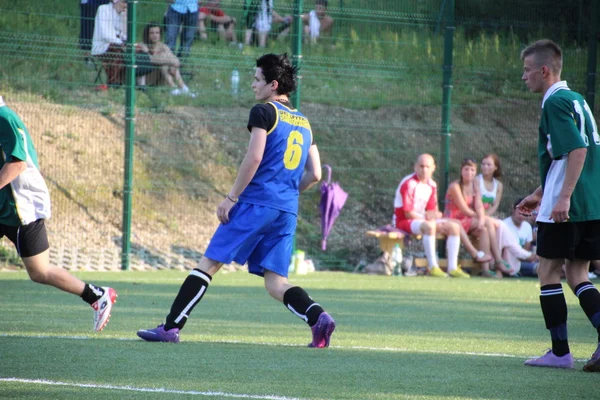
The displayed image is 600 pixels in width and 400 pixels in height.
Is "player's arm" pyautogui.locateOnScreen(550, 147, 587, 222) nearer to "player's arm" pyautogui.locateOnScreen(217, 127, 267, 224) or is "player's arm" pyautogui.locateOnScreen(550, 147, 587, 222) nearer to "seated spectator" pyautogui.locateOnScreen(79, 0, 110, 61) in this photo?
"player's arm" pyautogui.locateOnScreen(217, 127, 267, 224)

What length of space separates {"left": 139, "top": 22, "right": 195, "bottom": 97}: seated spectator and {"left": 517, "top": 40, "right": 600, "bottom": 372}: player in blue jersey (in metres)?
8.69

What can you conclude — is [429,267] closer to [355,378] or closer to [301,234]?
[301,234]

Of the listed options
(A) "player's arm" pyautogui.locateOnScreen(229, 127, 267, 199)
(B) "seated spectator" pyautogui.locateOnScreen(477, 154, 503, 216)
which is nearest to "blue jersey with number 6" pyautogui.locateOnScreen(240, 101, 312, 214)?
(A) "player's arm" pyautogui.locateOnScreen(229, 127, 267, 199)

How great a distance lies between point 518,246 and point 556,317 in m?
8.74

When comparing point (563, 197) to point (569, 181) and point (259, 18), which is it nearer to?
point (569, 181)

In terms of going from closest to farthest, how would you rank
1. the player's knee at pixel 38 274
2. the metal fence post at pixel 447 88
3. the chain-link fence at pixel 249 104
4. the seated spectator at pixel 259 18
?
the player's knee at pixel 38 274
the chain-link fence at pixel 249 104
the seated spectator at pixel 259 18
the metal fence post at pixel 447 88

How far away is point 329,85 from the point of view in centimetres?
1515

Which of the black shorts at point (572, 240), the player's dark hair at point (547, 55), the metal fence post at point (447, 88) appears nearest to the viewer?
the black shorts at point (572, 240)

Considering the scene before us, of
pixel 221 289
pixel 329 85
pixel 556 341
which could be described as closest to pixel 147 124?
pixel 329 85

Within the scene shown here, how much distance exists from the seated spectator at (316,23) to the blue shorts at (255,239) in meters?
8.31

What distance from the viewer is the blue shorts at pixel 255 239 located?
6441 millimetres

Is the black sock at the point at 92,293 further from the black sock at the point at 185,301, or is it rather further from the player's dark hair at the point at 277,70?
the player's dark hair at the point at 277,70

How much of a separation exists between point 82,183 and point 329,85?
13.4ft

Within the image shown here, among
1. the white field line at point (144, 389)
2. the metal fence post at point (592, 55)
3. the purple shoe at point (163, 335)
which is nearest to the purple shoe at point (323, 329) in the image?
the purple shoe at point (163, 335)
